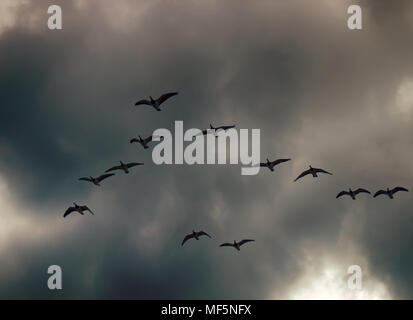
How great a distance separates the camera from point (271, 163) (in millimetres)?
158875
